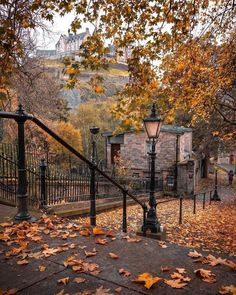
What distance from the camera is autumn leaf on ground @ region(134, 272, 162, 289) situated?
218cm

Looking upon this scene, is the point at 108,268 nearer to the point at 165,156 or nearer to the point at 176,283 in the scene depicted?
the point at 176,283

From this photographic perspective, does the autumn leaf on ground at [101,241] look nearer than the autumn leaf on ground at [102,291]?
No

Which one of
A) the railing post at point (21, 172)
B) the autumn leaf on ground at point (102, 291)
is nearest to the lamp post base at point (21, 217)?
the railing post at point (21, 172)

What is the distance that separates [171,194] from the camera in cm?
2305

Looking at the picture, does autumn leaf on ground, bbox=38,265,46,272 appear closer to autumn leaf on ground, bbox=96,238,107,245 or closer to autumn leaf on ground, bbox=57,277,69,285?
Answer: autumn leaf on ground, bbox=57,277,69,285

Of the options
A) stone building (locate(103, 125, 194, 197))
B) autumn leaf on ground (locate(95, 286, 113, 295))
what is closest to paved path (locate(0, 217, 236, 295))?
autumn leaf on ground (locate(95, 286, 113, 295))

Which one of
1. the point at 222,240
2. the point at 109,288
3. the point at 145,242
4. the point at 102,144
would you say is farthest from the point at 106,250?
the point at 102,144

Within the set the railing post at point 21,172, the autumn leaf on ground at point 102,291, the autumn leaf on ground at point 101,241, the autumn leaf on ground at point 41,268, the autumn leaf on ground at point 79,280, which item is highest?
the railing post at point 21,172

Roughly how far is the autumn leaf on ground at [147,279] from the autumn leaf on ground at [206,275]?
360mm

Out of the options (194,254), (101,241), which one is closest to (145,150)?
(101,241)

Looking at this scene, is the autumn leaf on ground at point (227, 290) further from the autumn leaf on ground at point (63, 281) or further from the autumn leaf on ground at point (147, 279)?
the autumn leaf on ground at point (63, 281)

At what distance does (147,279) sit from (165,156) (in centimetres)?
2292

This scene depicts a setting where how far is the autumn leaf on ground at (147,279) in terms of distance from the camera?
2.18 metres

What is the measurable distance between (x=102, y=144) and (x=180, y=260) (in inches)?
1367
